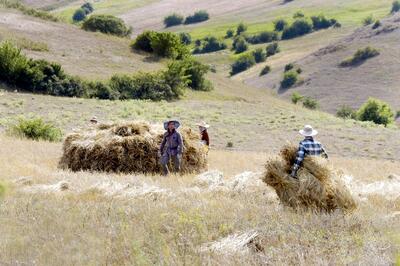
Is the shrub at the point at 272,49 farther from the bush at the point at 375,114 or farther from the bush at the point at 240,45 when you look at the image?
the bush at the point at 375,114

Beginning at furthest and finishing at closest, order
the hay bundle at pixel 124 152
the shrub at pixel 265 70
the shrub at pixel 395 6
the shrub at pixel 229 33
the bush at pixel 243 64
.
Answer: the shrub at pixel 229 33 < the shrub at pixel 395 6 < the bush at pixel 243 64 < the shrub at pixel 265 70 < the hay bundle at pixel 124 152

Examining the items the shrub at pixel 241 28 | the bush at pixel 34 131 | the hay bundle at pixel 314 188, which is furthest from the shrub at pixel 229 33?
the hay bundle at pixel 314 188

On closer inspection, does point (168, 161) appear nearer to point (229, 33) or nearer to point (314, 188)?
point (314, 188)

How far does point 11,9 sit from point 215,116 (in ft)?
121

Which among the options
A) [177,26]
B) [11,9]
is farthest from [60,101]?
[177,26]

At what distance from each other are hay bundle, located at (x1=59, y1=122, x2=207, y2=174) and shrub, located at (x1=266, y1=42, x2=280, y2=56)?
125m

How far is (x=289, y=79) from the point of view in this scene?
102688 millimetres

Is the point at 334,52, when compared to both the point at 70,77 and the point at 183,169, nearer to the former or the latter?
the point at 70,77

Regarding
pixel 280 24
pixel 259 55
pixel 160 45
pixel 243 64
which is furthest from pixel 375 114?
pixel 280 24

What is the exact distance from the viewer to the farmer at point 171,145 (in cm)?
1636

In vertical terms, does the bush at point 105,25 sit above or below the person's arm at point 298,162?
below

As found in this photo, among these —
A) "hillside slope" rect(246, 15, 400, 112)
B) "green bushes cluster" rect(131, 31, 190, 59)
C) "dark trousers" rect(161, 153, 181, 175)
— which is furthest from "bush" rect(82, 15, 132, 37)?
"dark trousers" rect(161, 153, 181, 175)

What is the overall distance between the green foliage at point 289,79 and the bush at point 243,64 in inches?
1079

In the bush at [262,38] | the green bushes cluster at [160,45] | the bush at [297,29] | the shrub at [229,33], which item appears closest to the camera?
the green bushes cluster at [160,45]
